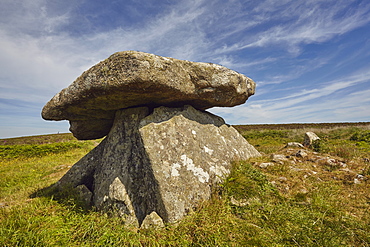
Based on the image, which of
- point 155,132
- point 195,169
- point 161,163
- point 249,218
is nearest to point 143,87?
point 155,132

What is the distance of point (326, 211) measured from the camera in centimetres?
346

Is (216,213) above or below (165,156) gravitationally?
below

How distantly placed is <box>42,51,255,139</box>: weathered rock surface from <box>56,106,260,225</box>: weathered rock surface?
0.58 m

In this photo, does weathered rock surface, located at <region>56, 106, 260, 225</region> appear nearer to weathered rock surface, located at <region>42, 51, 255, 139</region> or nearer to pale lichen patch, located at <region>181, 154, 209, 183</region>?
pale lichen patch, located at <region>181, 154, 209, 183</region>

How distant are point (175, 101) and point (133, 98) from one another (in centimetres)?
120

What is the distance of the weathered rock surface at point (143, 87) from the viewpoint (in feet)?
13.8

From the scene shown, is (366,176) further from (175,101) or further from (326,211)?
(175,101)

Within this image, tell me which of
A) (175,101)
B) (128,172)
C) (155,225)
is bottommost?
(155,225)

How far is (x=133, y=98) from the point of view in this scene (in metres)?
5.07

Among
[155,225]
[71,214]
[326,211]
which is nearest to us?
[326,211]

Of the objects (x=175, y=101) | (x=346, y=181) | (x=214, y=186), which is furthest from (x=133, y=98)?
(x=346, y=181)

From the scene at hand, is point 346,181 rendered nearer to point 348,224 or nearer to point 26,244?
point 348,224

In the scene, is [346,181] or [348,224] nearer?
[348,224]

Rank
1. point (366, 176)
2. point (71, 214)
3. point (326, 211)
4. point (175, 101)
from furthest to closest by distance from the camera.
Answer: point (175, 101)
point (366, 176)
point (71, 214)
point (326, 211)
